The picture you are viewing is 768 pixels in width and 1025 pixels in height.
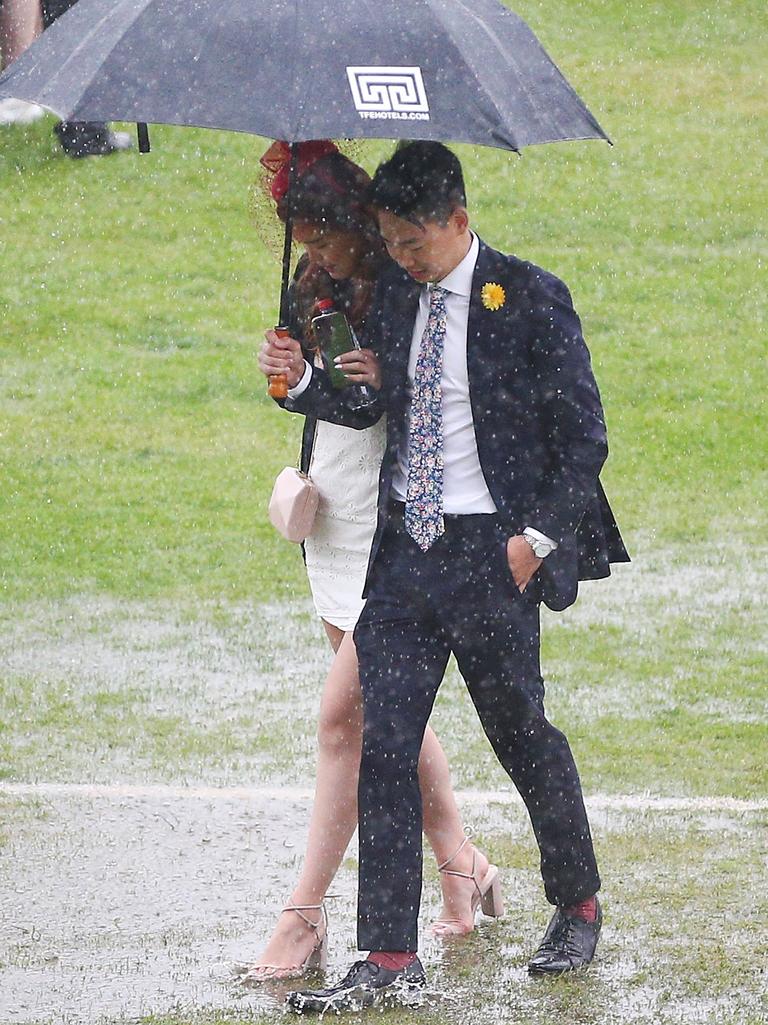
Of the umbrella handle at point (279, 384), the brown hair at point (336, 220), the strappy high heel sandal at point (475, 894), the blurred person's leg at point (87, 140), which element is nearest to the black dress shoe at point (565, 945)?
the strappy high heel sandal at point (475, 894)

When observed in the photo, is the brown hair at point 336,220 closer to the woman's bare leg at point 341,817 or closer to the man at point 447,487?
the man at point 447,487

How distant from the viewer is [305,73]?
4.14m

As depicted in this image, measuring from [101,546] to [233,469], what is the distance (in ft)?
4.65

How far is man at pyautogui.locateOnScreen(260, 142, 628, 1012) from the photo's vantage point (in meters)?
4.36

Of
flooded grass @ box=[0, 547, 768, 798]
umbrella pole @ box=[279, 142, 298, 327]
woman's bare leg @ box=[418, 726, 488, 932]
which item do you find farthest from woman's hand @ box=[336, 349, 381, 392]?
flooded grass @ box=[0, 547, 768, 798]

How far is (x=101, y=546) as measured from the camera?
926cm

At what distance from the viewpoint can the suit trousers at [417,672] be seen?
438 centimetres

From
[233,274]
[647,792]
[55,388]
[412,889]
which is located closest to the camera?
[412,889]

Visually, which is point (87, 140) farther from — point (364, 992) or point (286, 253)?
point (364, 992)

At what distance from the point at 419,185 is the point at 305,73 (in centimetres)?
36

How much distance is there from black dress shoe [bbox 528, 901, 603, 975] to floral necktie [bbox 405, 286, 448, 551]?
935mm

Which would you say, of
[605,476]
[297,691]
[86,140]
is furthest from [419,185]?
[86,140]

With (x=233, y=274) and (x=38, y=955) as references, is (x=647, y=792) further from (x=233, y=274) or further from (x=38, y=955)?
(x=233, y=274)

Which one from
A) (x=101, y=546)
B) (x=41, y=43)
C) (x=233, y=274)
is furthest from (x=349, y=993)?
(x=233, y=274)
